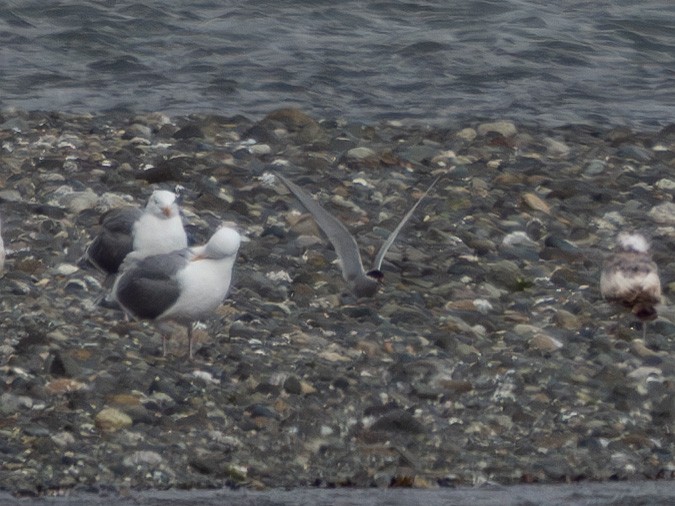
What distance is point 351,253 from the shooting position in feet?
30.8

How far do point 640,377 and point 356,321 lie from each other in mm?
1674

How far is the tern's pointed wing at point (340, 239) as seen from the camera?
367 inches

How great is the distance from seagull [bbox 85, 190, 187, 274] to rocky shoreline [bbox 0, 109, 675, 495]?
197mm

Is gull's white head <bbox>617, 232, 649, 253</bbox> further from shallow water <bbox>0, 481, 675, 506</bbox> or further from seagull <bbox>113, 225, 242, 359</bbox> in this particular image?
seagull <bbox>113, 225, 242, 359</bbox>

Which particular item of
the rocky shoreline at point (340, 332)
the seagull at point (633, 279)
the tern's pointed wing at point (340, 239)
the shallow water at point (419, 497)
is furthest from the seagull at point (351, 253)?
the shallow water at point (419, 497)

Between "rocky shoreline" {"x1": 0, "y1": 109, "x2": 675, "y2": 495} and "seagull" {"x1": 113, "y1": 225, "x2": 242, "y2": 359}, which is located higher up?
"seagull" {"x1": 113, "y1": 225, "x2": 242, "y2": 359}

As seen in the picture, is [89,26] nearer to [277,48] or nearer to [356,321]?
[277,48]

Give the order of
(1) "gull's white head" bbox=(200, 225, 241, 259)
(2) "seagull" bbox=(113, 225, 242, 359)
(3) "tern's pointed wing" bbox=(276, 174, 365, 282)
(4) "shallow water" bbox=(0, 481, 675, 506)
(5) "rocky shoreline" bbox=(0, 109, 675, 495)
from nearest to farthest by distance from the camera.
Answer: (4) "shallow water" bbox=(0, 481, 675, 506), (5) "rocky shoreline" bbox=(0, 109, 675, 495), (2) "seagull" bbox=(113, 225, 242, 359), (1) "gull's white head" bbox=(200, 225, 241, 259), (3) "tern's pointed wing" bbox=(276, 174, 365, 282)

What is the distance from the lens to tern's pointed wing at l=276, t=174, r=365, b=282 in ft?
30.6

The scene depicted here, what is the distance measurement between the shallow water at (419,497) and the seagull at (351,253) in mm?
2226

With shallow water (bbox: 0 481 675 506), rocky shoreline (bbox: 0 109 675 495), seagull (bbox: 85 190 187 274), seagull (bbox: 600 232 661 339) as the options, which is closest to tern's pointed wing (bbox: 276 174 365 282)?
rocky shoreline (bbox: 0 109 675 495)

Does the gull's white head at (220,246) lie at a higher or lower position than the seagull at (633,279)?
higher

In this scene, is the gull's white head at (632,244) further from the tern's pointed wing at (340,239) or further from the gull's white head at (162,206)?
the gull's white head at (162,206)

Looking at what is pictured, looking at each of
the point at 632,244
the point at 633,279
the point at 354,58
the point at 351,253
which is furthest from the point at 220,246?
the point at 354,58
